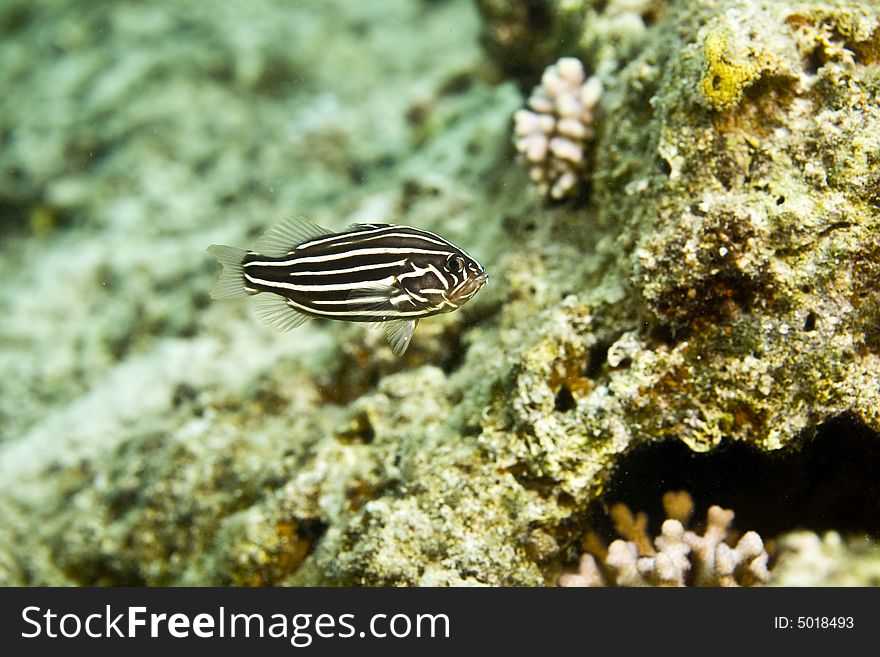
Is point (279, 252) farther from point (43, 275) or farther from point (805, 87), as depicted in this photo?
point (43, 275)

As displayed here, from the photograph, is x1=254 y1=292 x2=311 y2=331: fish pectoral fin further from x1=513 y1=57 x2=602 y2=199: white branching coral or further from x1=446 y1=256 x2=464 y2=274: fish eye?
x1=513 y1=57 x2=602 y2=199: white branching coral

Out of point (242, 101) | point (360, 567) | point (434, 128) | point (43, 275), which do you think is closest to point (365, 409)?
point (360, 567)

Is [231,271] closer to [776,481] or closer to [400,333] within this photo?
[400,333]

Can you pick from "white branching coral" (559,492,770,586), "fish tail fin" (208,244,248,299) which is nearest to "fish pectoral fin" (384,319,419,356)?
"fish tail fin" (208,244,248,299)

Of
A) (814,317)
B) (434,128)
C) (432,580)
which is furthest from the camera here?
(434,128)

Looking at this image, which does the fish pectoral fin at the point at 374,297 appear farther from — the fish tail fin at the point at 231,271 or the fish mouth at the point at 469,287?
the fish tail fin at the point at 231,271
